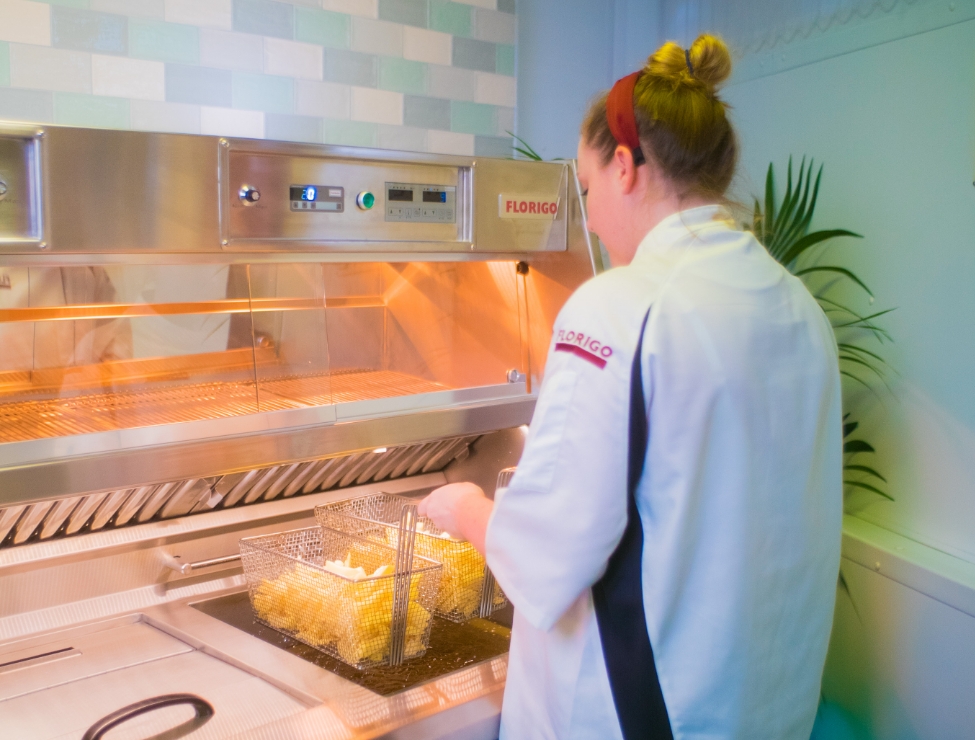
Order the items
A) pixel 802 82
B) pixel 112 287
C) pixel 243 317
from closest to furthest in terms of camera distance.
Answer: pixel 112 287 → pixel 243 317 → pixel 802 82

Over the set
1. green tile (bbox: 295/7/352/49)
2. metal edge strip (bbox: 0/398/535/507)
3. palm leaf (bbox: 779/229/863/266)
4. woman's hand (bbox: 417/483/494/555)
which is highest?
green tile (bbox: 295/7/352/49)

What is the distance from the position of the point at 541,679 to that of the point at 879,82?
5.39ft

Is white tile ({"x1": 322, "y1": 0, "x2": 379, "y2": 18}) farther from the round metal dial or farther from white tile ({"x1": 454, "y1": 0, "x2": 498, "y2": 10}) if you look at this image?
the round metal dial

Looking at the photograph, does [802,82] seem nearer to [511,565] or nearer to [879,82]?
[879,82]

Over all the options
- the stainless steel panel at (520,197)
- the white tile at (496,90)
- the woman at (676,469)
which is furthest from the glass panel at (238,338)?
the white tile at (496,90)

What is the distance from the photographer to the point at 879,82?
6.52 ft

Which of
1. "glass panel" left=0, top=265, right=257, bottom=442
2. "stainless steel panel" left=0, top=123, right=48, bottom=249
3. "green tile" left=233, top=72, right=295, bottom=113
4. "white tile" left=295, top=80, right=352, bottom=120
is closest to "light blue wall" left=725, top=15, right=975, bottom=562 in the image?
"white tile" left=295, top=80, right=352, bottom=120

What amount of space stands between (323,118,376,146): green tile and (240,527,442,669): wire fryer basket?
1176mm

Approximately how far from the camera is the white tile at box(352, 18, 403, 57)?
7.29 ft

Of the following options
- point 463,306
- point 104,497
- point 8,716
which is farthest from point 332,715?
point 463,306

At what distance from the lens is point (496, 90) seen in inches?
97.7

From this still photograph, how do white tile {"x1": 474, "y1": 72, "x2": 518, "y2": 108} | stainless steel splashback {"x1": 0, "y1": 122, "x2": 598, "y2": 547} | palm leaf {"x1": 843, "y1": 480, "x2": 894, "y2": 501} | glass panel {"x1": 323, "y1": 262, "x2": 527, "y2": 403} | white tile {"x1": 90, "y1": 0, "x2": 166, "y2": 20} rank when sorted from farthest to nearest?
white tile {"x1": 474, "y1": 72, "x2": 518, "y2": 108} < palm leaf {"x1": 843, "y1": 480, "x2": 894, "y2": 501} < white tile {"x1": 90, "y1": 0, "x2": 166, "y2": 20} < glass panel {"x1": 323, "y1": 262, "x2": 527, "y2": 403} < stainless steel splashback {"x1": 0, "y1": 122, "x2": 598, "y2": 547}

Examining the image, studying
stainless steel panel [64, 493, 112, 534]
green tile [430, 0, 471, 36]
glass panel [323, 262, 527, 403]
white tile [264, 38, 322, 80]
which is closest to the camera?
stainless steel panel [64, 493, 112, 534]

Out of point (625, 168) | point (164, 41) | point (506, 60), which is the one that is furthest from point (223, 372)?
point (506, 60)
